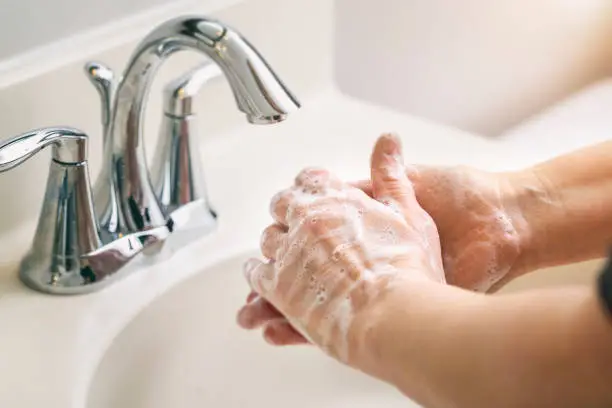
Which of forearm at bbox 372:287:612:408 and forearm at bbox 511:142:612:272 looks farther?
forearm at bbox 511:142:612:272

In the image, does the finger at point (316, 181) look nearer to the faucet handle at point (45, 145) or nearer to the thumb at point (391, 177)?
the thumb at point (391, 177)

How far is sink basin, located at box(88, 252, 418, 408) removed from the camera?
63 centimetres

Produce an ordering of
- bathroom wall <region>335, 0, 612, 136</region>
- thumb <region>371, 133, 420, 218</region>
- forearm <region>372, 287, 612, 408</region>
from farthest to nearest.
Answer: bathroom wall <region>335, 0, 612, 136</region>, thumb <region>371, 133, 420, 218</region>, forearm <region>372, 287, 612, 408</region>

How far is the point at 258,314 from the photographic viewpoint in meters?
0.60

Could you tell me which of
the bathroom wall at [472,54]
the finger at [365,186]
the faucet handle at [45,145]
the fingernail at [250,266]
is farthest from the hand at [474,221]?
the bathroom wall at [472,54]

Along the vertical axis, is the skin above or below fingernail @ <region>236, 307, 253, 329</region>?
above

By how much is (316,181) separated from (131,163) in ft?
0.49

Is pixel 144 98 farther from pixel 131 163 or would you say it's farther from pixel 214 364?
pixel 214 364

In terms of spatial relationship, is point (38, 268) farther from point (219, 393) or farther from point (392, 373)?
point (392, 373)

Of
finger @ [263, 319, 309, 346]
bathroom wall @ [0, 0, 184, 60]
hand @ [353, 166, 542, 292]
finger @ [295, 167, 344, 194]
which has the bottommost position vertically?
finger @ [263, 319, 309, 346]

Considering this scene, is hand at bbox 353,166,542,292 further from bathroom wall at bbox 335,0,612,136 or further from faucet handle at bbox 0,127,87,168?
bathroom wall at bbox 335,0,612,136

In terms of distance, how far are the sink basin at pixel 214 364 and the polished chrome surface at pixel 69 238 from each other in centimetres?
5

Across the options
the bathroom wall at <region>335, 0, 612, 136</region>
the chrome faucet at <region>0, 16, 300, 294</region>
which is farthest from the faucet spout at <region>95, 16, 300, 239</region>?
the bathroom wall at <region>335, 0, 612, 136</region>

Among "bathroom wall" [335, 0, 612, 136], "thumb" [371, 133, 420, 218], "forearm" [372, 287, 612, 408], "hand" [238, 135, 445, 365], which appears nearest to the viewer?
"forearm" [372, 287, 612, 408]
